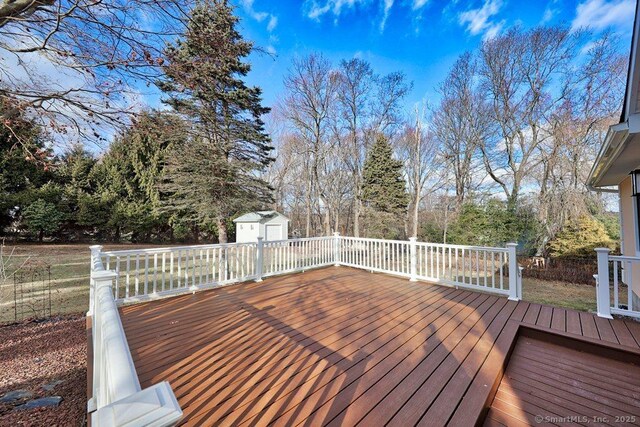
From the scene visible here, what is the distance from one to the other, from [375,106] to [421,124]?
2692 millimetres

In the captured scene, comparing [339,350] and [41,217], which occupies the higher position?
[41,217]

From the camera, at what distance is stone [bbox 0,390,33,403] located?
2.61 m

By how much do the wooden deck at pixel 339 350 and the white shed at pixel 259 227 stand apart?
35.2 ft

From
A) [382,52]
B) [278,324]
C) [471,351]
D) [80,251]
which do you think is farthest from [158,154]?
[471,351]

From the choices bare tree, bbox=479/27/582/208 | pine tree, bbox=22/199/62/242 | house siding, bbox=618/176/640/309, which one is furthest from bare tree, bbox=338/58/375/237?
pine tree, bbox=22/199/62/242

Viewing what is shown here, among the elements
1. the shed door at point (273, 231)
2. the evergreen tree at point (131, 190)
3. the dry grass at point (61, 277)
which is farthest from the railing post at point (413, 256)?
the evergreen tree at point (131, 190)

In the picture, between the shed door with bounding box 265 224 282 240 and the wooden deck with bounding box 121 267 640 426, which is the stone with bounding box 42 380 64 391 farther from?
the shed door with bounding box 265 224 282 240

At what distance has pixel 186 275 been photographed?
4090 millimetres

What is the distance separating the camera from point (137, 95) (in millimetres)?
3549

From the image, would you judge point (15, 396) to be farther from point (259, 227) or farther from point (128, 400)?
point (259, 227)

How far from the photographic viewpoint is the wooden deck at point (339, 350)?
1.82 metres

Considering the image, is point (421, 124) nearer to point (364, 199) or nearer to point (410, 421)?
point (364, 199)

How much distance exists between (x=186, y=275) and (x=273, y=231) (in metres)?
11.8

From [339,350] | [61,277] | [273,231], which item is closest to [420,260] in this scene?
[339,350]
